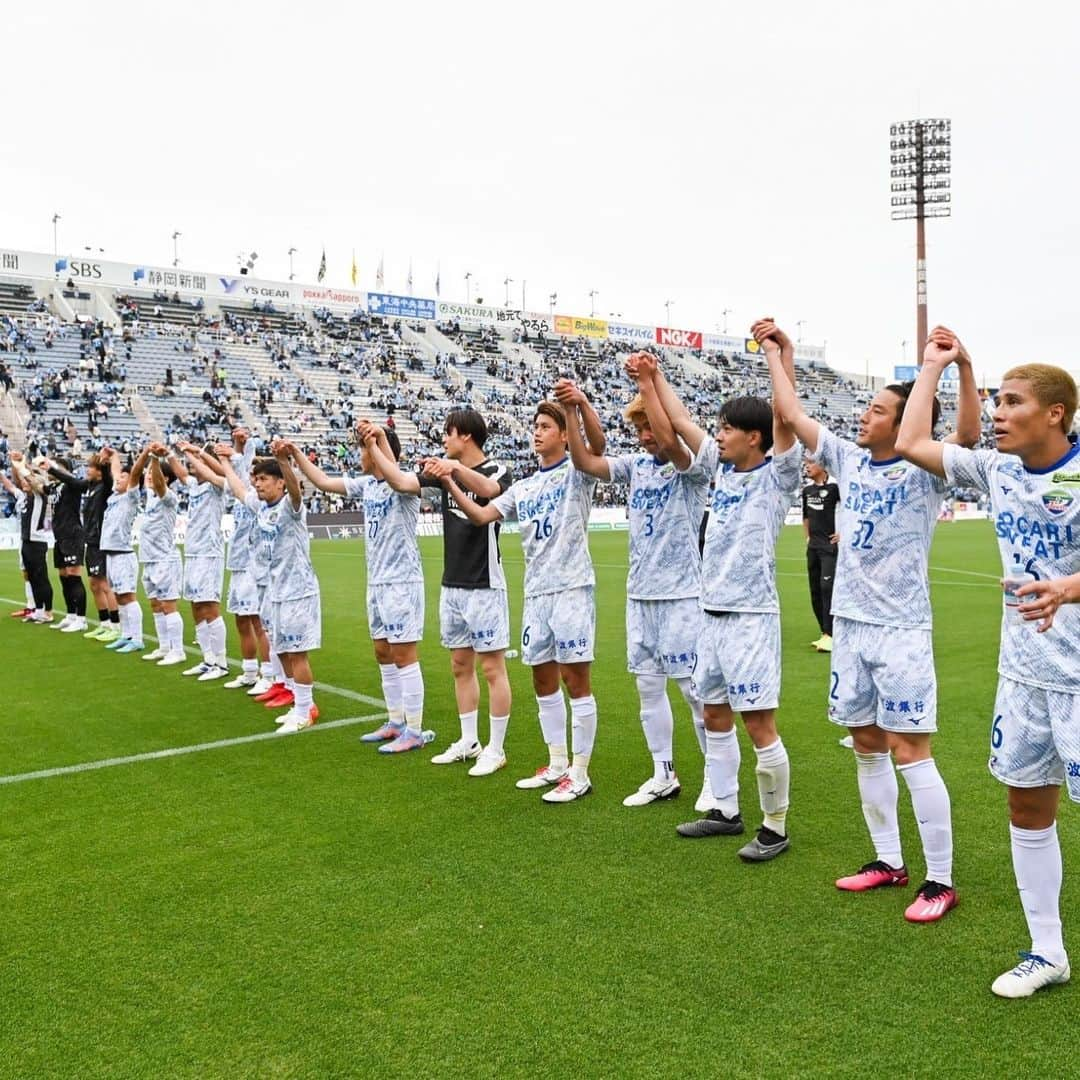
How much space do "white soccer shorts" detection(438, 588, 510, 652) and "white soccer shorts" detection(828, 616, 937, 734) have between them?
259 centimetres

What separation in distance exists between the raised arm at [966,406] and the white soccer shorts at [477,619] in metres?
3.12

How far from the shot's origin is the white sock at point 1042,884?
359 centimetres

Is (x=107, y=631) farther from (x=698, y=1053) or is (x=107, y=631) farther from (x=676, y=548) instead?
(x=698, y=1053)

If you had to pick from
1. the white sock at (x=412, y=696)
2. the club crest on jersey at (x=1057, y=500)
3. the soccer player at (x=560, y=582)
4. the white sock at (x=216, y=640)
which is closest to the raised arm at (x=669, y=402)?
the soccer player at (x=560, y=582)

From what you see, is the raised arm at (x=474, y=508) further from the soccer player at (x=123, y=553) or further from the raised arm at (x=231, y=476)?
the soccer player at (x=123, y=553)

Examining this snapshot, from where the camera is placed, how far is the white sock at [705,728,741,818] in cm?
520

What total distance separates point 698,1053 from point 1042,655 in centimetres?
171

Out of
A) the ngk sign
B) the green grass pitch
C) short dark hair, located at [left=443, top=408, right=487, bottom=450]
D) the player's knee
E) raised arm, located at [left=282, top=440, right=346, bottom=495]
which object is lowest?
the green grass pitch

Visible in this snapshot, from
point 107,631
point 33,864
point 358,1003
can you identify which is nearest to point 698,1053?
point 358,1003

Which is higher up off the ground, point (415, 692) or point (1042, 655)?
point (1042, 655)

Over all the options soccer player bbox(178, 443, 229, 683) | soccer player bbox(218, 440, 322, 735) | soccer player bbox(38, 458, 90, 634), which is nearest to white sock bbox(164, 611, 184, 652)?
soccer player bbox(178, 443, 229, 683)

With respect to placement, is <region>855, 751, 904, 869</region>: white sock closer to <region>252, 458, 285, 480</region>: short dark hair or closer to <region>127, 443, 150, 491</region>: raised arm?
<region>252, 458, 285, 480</region>: short dark hair

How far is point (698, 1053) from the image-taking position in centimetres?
320

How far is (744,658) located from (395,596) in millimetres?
3110
